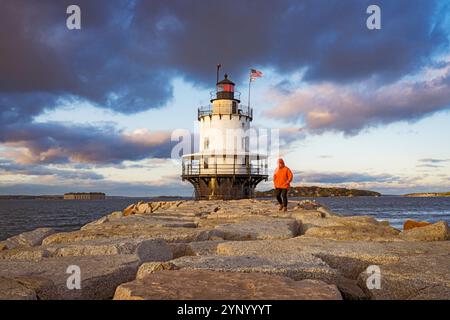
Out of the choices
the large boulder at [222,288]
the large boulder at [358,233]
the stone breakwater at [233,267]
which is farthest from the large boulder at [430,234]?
the large boulder at [222,288]

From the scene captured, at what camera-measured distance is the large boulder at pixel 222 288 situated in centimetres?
263

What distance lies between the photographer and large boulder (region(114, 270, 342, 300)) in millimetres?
2635

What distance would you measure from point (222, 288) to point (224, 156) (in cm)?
2715

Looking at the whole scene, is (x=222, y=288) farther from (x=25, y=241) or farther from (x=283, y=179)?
(x=283, y=179)

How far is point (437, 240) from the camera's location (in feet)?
19.1

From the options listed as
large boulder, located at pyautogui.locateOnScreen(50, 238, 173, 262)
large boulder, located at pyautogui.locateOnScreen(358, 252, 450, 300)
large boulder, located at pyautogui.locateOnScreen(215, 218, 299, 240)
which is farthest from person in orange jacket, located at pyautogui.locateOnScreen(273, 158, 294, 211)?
large boulder, located at pyautogui.locateOnScreen(358, 252, 450, 300)

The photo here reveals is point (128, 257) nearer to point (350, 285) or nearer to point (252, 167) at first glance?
point (350, 285)

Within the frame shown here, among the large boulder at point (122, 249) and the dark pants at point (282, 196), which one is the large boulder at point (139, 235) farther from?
the dark pants at point (282, 196)

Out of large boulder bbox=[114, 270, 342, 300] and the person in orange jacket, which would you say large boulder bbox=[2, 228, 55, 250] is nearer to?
large boulder bbox=[114, 270, 342, 300]

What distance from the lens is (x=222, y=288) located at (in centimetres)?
280

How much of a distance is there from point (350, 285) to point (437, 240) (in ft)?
9.89

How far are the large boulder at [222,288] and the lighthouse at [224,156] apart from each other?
2618 cm

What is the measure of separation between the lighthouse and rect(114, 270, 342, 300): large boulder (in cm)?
2618
